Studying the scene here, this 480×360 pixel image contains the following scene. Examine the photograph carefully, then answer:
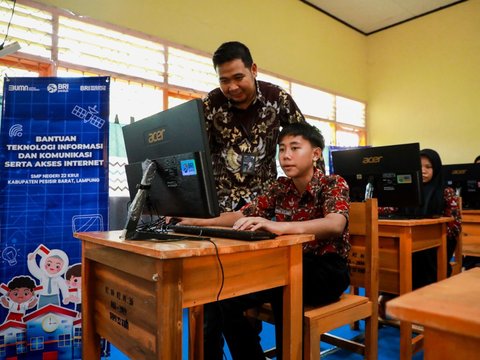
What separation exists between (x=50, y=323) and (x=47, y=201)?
2.09 feet

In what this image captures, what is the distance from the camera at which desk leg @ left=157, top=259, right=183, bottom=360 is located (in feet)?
2.75

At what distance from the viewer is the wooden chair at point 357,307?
4.14 feet

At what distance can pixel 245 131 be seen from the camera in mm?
1747

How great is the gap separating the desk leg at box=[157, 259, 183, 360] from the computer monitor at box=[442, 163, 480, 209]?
3.34 m

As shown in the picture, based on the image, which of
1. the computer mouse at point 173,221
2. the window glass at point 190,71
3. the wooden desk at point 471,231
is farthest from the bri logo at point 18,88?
the wooden desk at point 471,231

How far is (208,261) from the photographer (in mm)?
917

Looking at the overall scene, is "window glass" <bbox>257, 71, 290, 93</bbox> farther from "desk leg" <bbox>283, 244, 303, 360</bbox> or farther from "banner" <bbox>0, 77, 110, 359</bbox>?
"desk leg" <bbox>283, 244, 303, 360</bbox>

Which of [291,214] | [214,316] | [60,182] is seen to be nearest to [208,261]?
[214,316]

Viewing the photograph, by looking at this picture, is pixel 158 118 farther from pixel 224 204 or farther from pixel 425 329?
pixel 425 329

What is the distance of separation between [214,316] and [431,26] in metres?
5.60

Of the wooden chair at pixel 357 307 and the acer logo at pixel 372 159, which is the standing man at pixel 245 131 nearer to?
the wooden chair at pixel 357 307

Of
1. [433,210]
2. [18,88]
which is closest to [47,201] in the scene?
[18,88]

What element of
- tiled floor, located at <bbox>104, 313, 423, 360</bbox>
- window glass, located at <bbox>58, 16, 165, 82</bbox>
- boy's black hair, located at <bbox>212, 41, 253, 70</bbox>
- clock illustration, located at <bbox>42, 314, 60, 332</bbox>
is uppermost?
window glass, located at <bbox>58, 16, 165, 82</bbox>

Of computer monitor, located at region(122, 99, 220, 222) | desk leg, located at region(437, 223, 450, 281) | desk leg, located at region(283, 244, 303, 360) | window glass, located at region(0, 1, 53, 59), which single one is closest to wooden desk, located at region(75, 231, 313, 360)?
desk leg, located at region(283, 244, 303, 360)
